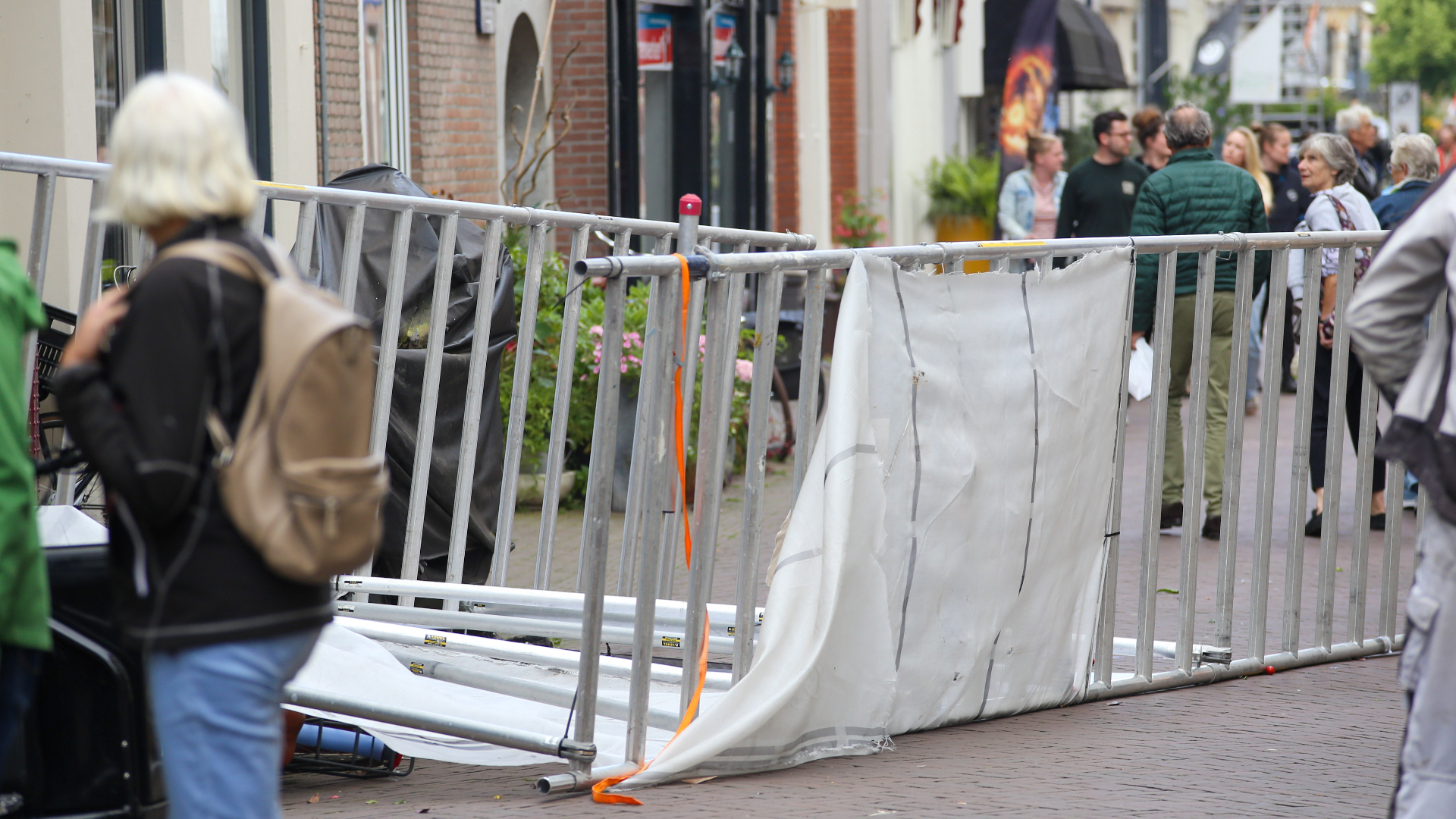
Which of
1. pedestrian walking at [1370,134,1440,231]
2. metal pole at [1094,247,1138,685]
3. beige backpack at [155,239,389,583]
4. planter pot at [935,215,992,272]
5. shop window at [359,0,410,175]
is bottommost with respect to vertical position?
metal pole at [1094,247,1138,685]

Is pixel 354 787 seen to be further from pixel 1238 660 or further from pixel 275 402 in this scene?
pixel 1238 660

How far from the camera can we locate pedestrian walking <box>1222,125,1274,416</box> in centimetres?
1195

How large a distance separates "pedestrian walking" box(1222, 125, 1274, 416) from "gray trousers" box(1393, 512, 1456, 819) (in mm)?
7684

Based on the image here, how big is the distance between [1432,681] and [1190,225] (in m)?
5.85

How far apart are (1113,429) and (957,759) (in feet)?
3.91

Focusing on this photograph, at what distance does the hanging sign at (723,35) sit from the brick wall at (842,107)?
378 cm

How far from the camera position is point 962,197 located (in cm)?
2189

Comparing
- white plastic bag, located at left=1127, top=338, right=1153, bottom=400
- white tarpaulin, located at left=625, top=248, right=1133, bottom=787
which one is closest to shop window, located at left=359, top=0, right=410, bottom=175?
white plastic bag, located at left=1127, top=338, right=1153, bottom=400

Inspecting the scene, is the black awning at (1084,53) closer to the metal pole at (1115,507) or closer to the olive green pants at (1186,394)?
the olive green pants at (1186,394)

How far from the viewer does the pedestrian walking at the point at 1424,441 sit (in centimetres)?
319

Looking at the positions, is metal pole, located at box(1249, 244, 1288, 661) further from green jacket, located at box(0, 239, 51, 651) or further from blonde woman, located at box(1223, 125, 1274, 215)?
blonde woman, located at box(1223, 125, 1274, 215)

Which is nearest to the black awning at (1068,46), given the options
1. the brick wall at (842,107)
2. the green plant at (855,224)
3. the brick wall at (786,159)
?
the brick wall at (842,107)

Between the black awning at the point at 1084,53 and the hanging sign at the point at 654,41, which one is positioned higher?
the black awning at the point at 1084,53

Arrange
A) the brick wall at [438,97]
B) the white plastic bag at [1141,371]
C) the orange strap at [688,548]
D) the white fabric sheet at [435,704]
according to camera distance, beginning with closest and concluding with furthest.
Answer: the orange strap at [688,548] → the white fabric sheet at [435,704] → the white plastic bag at [1141,371] → the brick wall at [438,97]
